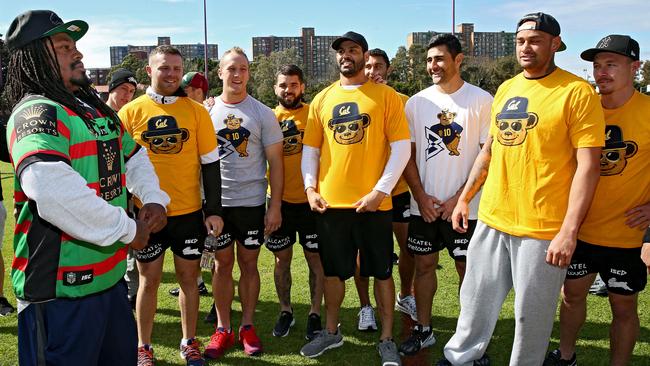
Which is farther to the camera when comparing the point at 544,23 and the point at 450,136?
the point at 450,136

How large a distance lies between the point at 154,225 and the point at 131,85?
3942 millimetres

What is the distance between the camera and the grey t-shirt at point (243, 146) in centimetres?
476

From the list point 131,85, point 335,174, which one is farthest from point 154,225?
point 131,85

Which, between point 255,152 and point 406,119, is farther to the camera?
point 255,152

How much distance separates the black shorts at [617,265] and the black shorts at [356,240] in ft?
4.65

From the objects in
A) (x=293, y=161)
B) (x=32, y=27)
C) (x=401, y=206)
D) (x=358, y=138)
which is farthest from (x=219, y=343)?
(x=32, y=27)

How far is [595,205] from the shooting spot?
12.2ft

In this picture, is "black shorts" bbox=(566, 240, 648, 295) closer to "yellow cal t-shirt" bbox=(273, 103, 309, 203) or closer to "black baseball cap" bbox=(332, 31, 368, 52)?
"black baseball cap" bbox=(332, 31, 368, 52)

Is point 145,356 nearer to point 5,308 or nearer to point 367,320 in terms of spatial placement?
point 367,320

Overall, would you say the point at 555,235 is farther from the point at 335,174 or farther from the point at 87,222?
the point at 87,222

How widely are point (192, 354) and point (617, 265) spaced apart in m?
3.17

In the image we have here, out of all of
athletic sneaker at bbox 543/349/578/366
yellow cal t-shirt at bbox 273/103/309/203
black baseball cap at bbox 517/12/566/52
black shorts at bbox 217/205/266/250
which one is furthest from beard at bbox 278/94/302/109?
athletic sneaker at bbox 543/349/578/366

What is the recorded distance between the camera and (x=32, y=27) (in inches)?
97.5

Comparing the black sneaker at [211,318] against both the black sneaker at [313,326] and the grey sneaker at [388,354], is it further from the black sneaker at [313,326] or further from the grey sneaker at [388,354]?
the grey sneaker at [388,354]
